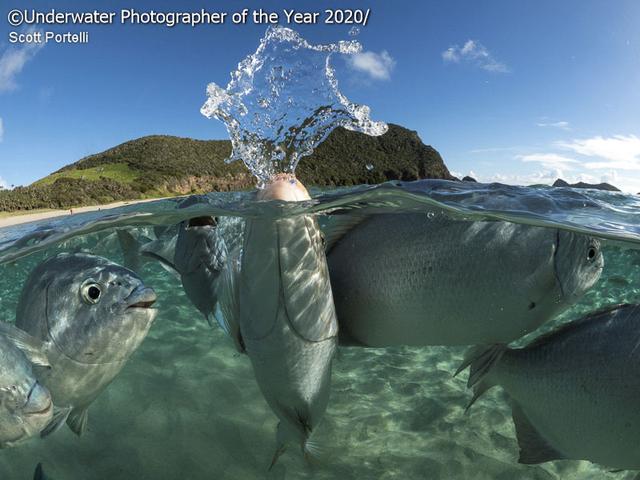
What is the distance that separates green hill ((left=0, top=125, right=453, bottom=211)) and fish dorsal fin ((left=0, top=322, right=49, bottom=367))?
6627 millimetres

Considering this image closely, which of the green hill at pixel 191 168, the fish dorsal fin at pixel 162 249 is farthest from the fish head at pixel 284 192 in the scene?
the green hill at pixel 191 168

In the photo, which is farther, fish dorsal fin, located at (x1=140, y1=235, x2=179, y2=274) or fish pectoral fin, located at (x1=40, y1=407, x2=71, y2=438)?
fish dorsal fin, located at (x1=140, y1=235, x2=179, y2=274)

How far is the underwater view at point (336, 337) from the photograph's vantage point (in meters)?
2.76

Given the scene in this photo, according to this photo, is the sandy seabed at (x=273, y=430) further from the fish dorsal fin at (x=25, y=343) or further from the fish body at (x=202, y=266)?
the fish dorsal fin at (x=25, y=343)

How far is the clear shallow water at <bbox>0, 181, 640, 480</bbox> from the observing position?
13.4 ft

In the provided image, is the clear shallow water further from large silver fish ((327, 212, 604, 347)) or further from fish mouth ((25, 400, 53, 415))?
fish mouth ((25, 400, 53, 415))

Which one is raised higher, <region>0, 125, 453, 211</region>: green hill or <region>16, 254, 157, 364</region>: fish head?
<region>0, 125, 453, 211</region>: green hill

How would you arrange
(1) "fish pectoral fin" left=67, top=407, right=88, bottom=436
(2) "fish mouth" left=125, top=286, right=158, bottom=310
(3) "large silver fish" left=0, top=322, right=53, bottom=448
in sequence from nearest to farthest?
1. (3) "large silver fish" left=0, top=322, right=53, bottom=448
2. (2) "fish mouth" left=125, top=286, right=158, bottom=310
3. (1) "fish pectoral fin" left=67, top=407, right=88, bottom=436

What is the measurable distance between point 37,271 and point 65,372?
76 centimetres

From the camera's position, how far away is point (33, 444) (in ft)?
14.9

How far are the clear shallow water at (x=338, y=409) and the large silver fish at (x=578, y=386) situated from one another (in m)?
0.48

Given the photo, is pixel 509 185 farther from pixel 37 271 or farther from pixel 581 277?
pixel 37 271

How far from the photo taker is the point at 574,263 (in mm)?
3039

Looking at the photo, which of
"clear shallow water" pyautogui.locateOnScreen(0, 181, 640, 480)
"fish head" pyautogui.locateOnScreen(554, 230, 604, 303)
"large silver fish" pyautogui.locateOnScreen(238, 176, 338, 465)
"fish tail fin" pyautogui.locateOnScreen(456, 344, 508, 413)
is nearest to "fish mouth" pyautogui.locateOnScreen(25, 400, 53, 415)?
"large silver fish" pyautogui.locateOnScreen(238, 176, 338, 465)
